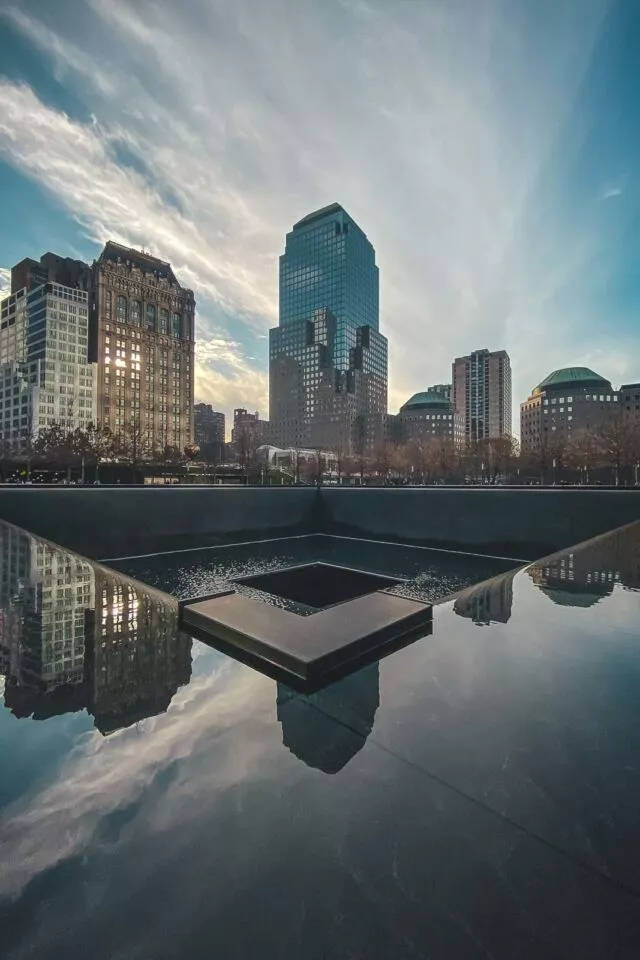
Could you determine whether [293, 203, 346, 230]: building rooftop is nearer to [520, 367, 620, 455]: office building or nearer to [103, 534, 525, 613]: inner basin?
[520, 367, 620, 455]: office building

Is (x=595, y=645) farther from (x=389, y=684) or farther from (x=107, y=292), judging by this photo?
(x=107, y=292)

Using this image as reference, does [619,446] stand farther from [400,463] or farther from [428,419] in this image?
[428,419]

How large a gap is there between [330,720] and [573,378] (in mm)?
133653

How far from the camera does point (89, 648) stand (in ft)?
13.1

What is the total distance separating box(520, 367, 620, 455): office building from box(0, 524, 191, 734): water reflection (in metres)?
115

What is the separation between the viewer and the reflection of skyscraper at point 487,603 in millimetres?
4934

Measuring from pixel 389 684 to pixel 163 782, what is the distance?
184 cm

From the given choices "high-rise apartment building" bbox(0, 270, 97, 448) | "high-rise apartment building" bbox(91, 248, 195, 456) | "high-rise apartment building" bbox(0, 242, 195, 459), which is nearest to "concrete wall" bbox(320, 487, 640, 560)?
"high-rise apartment building" bbox(0, 242, 195, 459)

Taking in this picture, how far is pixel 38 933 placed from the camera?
59.2 inches

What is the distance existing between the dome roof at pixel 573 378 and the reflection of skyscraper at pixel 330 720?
131m

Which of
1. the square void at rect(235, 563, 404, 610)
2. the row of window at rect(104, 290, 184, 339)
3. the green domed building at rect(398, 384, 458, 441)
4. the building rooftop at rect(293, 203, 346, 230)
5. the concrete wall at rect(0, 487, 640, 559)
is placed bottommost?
the square void at rect(235, 563, 404, 610)

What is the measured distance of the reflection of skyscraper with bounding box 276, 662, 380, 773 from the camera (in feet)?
8.32

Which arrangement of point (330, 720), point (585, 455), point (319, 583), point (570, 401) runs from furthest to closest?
point (570, 401)
point (585, 455)
point (319, 583)
point (330, 720)

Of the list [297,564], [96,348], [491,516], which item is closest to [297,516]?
[297,564]
